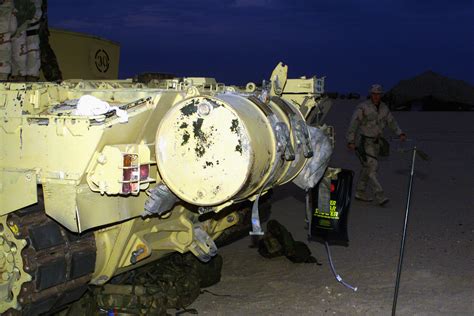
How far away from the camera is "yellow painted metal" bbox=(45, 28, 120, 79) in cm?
878

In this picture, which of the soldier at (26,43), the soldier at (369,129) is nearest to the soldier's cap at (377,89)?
the soldier at (369,129)

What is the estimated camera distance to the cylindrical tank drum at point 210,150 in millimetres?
3795

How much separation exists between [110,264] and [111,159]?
3.32 feet

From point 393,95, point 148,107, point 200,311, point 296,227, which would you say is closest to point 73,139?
point 148,107

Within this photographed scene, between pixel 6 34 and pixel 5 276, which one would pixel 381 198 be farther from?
pixel 5 276

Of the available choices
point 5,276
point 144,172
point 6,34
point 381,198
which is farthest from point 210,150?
point 381,198

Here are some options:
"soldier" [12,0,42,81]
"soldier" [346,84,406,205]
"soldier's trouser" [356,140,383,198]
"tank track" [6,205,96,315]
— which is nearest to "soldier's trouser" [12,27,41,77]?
"soldier" [12,0,42,81]

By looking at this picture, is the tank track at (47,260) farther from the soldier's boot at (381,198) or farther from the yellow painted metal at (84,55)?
the soldier's boot at (381,198)

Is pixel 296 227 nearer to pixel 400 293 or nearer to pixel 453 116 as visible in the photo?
pixel 400 293

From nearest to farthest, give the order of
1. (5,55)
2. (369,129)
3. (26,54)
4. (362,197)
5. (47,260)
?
1. (47,260)
2. (5,55)
3. (26,54)
4. (369,129)
5. (362,197)

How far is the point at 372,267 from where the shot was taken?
22.4 feet

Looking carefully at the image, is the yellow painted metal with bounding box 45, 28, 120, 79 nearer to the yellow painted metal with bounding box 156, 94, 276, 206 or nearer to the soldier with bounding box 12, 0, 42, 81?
the soldier with bounding box 12, 0, 42, 81

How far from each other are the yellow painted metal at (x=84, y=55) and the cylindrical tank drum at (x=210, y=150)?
5.19m

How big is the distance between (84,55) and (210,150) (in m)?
5.74
